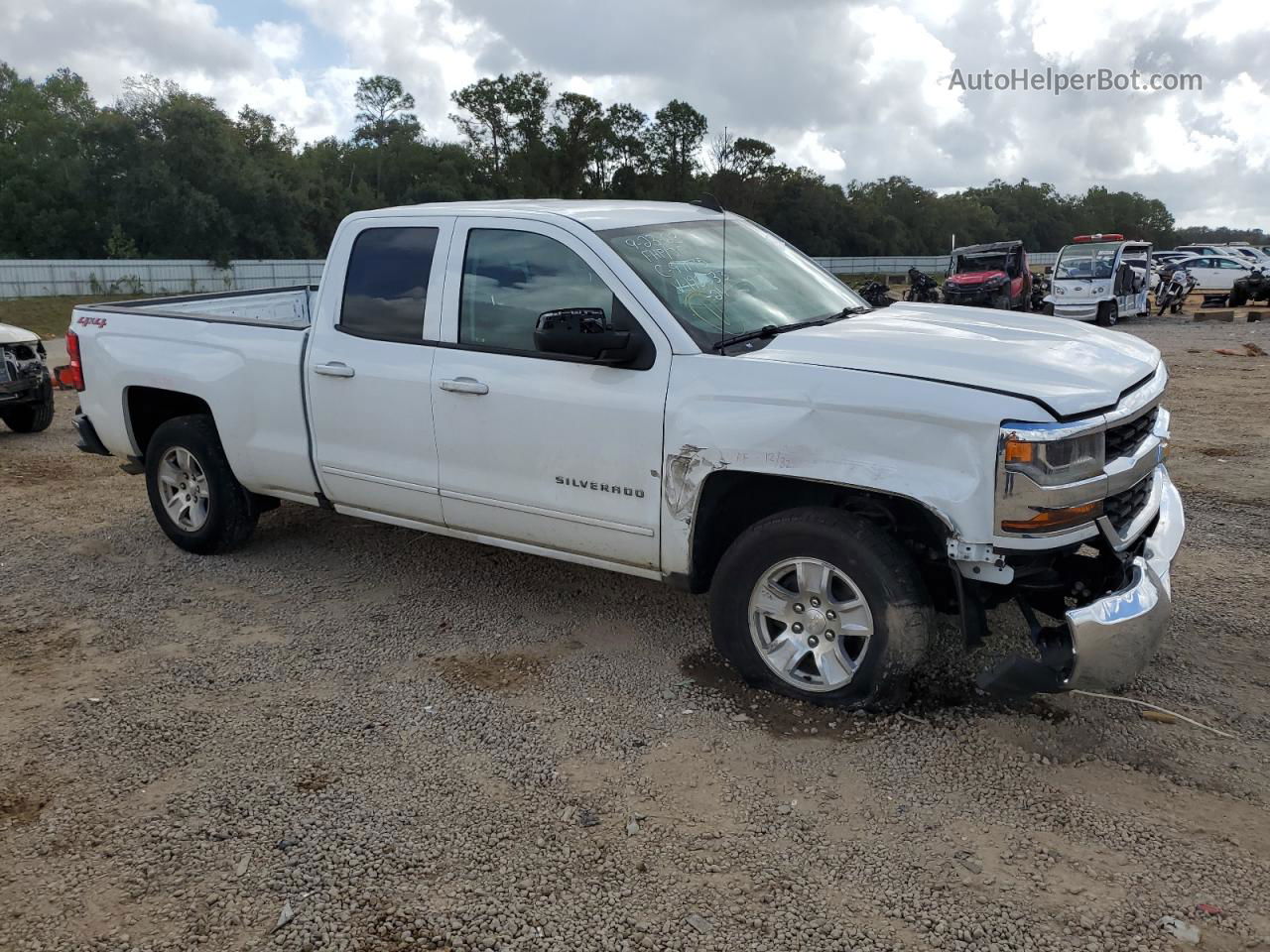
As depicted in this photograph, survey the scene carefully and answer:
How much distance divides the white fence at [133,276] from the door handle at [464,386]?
29020 mm

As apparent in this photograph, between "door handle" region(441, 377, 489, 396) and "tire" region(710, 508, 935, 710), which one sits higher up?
"door handle" region(441, 377, 489, 396)

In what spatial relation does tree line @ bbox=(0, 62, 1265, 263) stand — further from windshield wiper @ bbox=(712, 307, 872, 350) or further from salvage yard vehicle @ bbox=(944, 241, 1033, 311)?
windshield wiper @ bbox=(712, 307, 872, 350)

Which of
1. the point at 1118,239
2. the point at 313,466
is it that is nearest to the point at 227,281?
the point at 1118,239

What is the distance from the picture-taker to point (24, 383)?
9578 mm

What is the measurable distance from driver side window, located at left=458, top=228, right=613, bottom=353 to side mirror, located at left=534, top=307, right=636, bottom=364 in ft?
0.71

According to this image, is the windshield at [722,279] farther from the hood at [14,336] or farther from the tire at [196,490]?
the hood at [14,336]

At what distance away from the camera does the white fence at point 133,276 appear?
3481 cm

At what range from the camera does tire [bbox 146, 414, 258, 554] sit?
19.0 feet

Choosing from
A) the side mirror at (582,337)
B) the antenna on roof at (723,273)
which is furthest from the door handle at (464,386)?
the antenna on roof at (723,273)

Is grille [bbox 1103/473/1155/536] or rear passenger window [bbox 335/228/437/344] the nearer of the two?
grille [bbox 1103/473/1155/536]

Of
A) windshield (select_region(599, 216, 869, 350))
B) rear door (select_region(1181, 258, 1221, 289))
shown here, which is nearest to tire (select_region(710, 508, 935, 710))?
windshield (select_region(599, 216, 869, 350))

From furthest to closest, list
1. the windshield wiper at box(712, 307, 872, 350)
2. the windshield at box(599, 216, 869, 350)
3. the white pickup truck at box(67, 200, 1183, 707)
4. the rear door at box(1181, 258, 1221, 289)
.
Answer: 1. the rear door at box(1181, 258, 1221, 289)
2. the windshield at box(599, 216, 869, 350)
3. the windshield wiper at box(712, 307, 872, 350)
4. the white pickup truck at box(67, 200, 1183, 707)

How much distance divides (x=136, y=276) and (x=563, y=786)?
136ft

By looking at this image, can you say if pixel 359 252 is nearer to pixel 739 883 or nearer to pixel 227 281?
pixel 739 883
